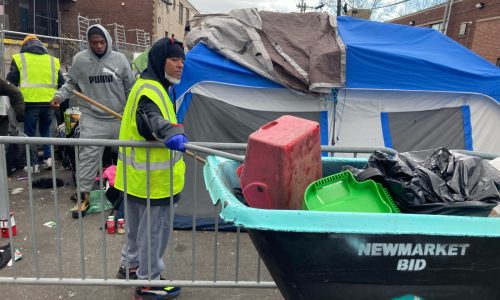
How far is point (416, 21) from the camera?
1300 inches

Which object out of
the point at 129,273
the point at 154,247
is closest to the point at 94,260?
the point at 129,273

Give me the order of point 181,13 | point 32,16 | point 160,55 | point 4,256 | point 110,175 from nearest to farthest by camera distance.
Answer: point 160,55
point 4,256
point 110,175
point 32,16
point 181,13

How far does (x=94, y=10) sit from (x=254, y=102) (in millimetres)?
35587

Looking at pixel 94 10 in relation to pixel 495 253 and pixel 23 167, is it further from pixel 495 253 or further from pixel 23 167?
pixel 495 253

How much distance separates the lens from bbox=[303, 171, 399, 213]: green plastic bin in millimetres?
1469

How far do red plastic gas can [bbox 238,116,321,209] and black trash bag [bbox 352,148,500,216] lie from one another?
0.94 feet

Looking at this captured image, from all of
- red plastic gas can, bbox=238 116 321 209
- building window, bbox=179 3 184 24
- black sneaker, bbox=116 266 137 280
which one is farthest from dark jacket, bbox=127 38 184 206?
building window, bbox=179 3 184 24

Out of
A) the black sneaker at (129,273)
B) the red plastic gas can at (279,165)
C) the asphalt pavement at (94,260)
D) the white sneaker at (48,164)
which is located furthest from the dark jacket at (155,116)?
the white sneaker at (48,164)

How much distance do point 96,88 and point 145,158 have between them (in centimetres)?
222

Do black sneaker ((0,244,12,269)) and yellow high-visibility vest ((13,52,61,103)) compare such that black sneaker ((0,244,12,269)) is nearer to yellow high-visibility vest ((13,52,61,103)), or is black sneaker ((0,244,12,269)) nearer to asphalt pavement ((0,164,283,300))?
asphalt pavement ((0,164,283,300))

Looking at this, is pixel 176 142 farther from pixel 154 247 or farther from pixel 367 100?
pixel 367 100

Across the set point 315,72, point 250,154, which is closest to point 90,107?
point 315,72

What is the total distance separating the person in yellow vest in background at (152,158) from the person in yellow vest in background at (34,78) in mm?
3769

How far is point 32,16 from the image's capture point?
86.5ft
